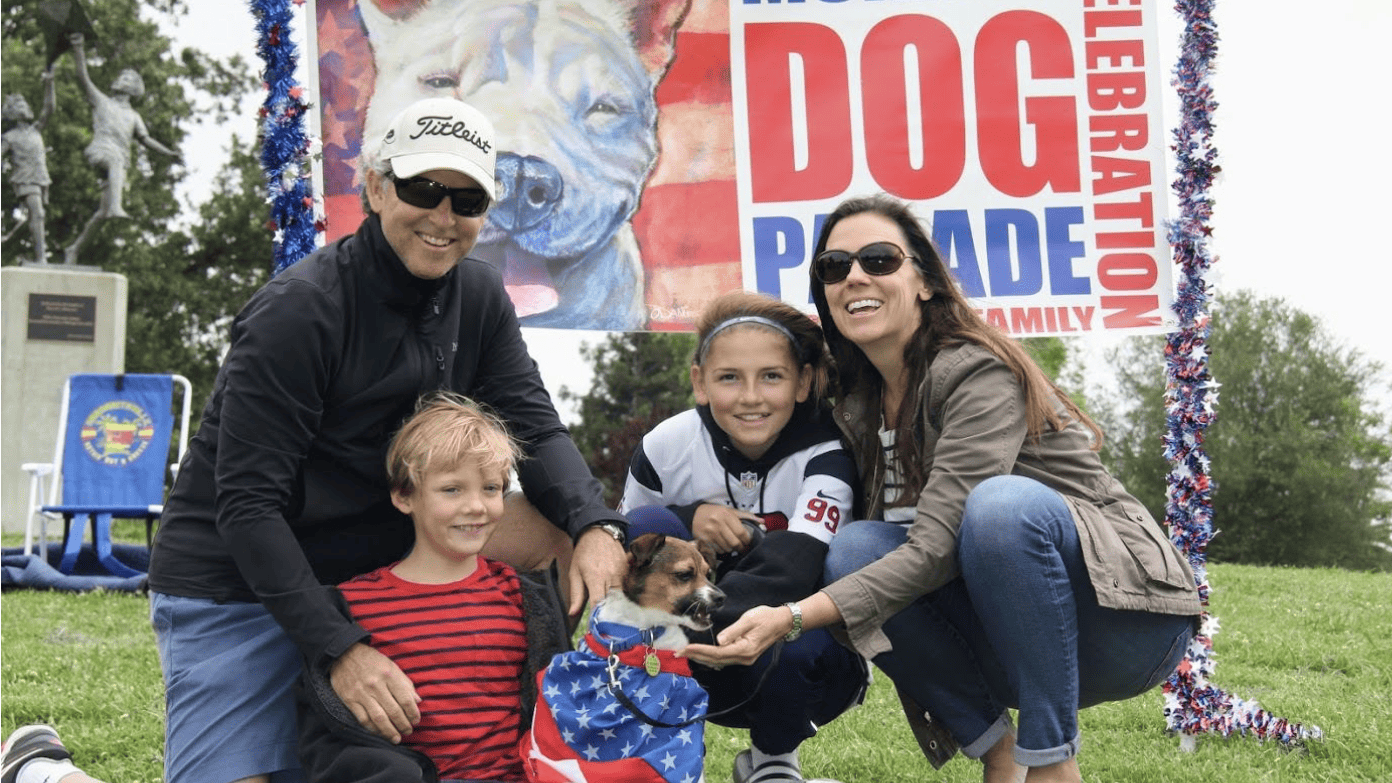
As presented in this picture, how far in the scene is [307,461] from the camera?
279 centimetres

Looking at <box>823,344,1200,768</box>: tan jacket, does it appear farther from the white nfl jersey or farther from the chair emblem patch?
the chair emblem patch

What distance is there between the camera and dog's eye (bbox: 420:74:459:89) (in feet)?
14.3

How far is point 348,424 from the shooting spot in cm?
280

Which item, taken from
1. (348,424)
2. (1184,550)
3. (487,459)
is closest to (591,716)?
(487,459)

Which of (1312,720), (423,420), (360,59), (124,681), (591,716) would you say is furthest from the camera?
(124,681)

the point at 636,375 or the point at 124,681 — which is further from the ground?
the point at 636,375

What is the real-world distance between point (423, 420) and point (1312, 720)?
382 cm

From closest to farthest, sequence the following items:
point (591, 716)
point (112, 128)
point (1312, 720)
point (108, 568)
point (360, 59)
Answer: point (591, 716), point (360, 59), point (1312, 720), point (108, 568), point (112, 128)

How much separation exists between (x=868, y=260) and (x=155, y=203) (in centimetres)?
2516

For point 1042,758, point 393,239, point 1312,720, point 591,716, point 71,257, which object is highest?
point 71,257

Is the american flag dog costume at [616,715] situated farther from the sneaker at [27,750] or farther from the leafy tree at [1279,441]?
the leafy tree at [1279,441]

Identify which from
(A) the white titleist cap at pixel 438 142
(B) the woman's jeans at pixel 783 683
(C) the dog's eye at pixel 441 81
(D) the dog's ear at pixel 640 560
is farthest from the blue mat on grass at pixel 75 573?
(D) the dog's ear at pixel 640 560

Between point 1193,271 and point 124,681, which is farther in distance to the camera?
point 124,681

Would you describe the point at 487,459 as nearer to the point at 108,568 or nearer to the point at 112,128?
the point at 108,568
